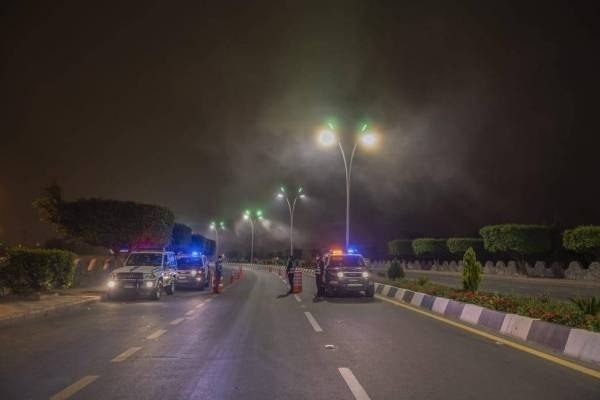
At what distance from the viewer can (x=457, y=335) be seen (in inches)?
486

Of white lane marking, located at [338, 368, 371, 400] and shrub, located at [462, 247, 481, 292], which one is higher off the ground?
shrub, located at [462, 247, 481, 292]

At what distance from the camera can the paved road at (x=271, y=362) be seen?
283 inches

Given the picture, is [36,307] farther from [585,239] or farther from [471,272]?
[585,239]

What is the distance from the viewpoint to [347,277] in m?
23.4

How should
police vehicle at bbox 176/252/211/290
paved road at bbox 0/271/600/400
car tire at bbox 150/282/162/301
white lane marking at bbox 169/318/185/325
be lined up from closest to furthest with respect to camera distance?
1. paved road at bbox 0/271/600/400
2. white lane marking at bbox 169/318/185/325
3. car tire at bbox 150/282/162/301
4. police vehicle at bbox 176/252/211/290

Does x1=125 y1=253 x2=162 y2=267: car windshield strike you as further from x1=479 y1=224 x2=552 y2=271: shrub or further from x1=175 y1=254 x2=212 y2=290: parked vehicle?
x1=479 y1=224 x2=552 y2=271: shrub

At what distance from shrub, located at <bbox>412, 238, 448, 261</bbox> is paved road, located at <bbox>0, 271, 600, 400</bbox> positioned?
65.2 meters

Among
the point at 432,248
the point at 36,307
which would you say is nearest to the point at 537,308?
the point at 36,307

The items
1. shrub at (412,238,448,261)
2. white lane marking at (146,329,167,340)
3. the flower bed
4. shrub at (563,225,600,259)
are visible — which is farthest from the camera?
shrub at (412,238,448,261)

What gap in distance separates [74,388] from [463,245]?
223 feet

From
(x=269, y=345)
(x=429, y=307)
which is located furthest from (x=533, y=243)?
(x=269, y=345)

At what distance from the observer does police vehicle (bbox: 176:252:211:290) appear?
3112cm

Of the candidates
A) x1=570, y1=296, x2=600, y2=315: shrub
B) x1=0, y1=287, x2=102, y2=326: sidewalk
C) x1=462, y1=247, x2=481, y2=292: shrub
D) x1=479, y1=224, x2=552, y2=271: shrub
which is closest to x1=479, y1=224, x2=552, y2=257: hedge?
x1=479, y1=224, x2=552, y2=271: shrub

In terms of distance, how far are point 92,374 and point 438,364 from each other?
5270 millimetres
